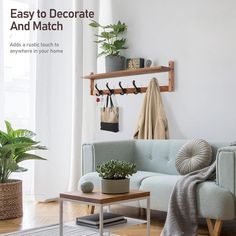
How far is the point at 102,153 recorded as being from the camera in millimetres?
4309

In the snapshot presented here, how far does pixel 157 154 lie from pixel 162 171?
0.56ft

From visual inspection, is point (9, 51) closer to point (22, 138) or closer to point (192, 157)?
point (22, 138)

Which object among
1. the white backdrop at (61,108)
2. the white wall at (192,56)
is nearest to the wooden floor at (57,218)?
the white backdrop at (61,108)

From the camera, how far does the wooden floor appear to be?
3633 millimetres

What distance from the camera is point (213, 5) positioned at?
14.7 feet

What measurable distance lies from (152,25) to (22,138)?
6.26 feet

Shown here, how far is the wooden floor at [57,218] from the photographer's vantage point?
3.63 metres

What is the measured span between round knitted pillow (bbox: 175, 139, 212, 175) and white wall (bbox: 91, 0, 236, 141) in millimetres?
558

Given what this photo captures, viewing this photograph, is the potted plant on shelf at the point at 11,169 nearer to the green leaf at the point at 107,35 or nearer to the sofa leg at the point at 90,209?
the sofa leg at the point at 90,209

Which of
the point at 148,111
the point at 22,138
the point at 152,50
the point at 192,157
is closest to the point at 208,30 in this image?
the point at 152,50

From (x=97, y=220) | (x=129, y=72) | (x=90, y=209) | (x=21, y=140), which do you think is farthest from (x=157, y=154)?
(x=97, y=220)

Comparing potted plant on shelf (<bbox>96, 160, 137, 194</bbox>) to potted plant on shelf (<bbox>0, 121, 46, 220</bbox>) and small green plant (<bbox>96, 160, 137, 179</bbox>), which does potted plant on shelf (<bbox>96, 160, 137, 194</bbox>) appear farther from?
potted plant on shelf (<bbox>0, 121, 46, 220</bbox>)

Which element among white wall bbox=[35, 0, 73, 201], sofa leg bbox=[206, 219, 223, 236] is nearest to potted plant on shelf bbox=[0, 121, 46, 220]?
white wall bbox=[35, 0, 73, 201]

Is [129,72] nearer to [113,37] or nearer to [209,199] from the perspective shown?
[113,37]
